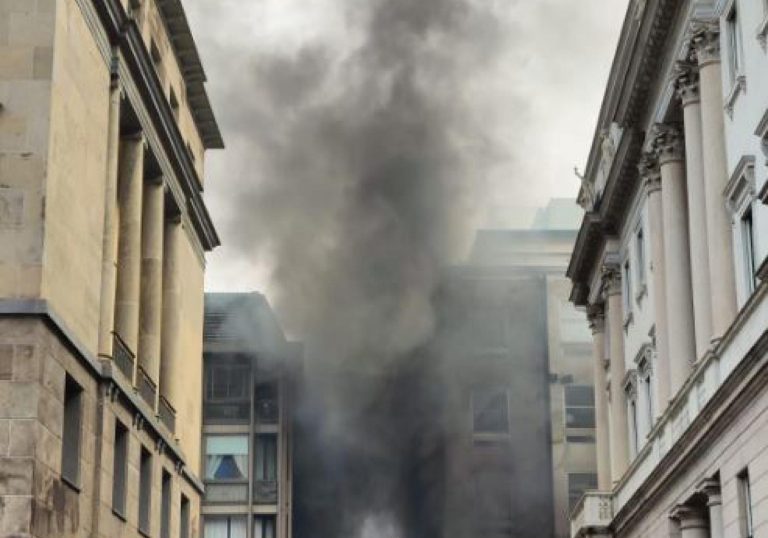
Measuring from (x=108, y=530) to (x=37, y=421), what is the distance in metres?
6.17

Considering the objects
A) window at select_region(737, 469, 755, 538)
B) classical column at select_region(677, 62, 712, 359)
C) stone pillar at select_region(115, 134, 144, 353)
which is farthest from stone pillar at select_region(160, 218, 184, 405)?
window at select_region(737, 469, 755, 538)

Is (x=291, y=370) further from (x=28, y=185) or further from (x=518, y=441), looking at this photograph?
(x=28, y=185)

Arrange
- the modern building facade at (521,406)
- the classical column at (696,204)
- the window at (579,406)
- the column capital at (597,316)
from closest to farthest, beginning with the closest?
the classical column at (696,204), the column capital at (597,316), the modern building facade at (521,406), the window at (579,406)

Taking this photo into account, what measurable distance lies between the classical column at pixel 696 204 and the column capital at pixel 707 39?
145 centimetres

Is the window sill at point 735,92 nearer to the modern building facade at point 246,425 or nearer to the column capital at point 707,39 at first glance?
the column capital at point 707,39

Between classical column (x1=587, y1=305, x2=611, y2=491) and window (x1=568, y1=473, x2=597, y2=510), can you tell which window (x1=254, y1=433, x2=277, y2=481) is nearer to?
window (x1=568, y1=473, x2=597, y2=510)

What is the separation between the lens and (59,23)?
3025cm

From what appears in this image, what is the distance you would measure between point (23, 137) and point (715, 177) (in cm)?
1391

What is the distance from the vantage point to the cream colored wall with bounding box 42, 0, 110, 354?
29869 mm

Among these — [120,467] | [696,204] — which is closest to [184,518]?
[120,467]

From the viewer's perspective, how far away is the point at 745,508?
31031 mm

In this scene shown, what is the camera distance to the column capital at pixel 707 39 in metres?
34.2

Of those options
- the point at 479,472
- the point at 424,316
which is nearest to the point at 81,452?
the point at 424,316

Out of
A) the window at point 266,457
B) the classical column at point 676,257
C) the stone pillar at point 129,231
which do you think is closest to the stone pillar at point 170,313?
the stone pillar at point 129,231
